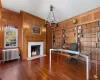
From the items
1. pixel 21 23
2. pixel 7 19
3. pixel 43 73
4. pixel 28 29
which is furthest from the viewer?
pixel 28 29

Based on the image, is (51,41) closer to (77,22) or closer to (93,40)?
(77,22)

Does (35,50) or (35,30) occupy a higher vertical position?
(35,30)

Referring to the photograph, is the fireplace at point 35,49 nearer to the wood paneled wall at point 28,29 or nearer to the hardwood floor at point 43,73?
the wood paneled wall at point 28,29

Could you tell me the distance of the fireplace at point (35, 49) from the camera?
5614mm

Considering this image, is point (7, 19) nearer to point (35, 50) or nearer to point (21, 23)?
point (21, 23)

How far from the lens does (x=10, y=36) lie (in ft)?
16.3

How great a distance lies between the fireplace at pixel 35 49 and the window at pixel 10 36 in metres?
0.94

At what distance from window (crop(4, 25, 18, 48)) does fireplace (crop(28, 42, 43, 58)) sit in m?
0.94

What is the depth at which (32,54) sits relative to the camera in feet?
19.5

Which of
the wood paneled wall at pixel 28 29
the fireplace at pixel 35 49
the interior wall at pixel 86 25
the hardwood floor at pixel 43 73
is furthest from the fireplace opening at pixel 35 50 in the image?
the hardwood floor at pixel 43 73

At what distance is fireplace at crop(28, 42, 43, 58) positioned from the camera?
5.61 metres

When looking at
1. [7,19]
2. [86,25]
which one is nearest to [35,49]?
[7,19]

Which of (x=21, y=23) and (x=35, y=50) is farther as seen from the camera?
(x=35, y=50)

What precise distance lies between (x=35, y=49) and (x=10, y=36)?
80.1 inches
